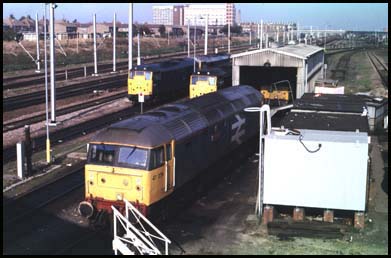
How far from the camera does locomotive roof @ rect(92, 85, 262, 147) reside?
1505 cm

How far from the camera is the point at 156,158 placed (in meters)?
14.9

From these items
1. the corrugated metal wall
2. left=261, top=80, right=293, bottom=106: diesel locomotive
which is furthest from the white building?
the corrugated metal wall

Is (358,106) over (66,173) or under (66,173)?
over

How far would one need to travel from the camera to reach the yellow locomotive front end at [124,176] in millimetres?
14609

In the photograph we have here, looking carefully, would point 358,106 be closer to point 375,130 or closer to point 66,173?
point 375,130

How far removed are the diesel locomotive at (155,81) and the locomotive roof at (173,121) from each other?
596 inches

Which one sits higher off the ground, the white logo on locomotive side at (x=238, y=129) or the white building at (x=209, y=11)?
the white building at (x=209, y=11)

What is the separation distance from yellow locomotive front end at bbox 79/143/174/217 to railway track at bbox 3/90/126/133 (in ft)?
48.3

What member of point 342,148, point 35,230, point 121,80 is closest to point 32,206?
point 35,230

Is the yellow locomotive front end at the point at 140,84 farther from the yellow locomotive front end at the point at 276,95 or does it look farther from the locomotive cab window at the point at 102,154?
the locomotive cab window at the point at 102,154

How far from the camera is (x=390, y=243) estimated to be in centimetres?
1470

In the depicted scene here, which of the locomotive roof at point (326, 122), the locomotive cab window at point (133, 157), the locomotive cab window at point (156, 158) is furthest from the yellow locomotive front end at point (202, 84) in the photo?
the locomotive cab window at point (133, 157)

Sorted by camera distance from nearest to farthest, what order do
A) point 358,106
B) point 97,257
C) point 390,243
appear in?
point 97,257
point 390,243
point 358,106

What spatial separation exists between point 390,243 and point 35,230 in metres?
9.46
